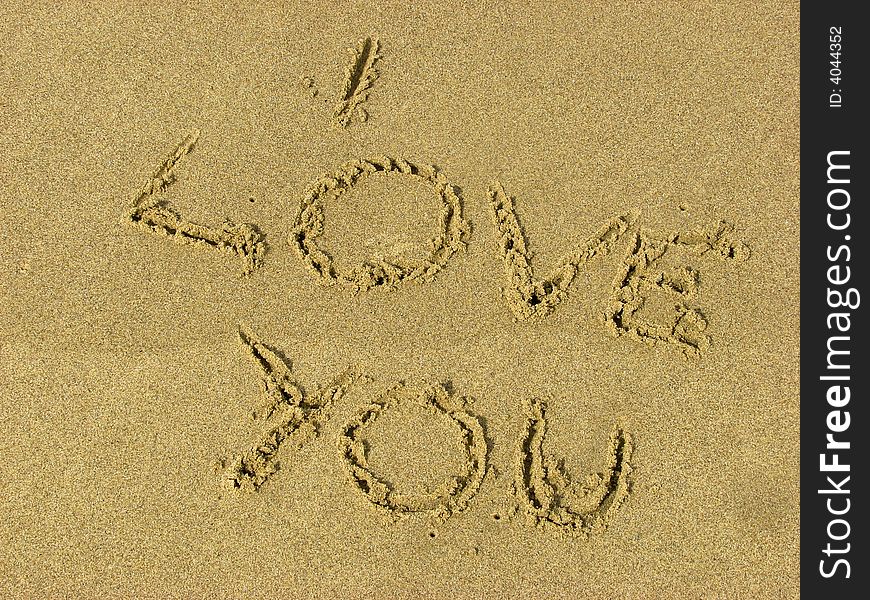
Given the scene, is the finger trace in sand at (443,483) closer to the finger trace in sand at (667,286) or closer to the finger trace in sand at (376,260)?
the finger trace in sand at (376,260)

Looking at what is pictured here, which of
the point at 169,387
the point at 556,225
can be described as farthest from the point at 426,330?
the point at 169,387

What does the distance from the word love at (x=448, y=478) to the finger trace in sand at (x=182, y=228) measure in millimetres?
288

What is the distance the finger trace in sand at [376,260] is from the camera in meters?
2.11

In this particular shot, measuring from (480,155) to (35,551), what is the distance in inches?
77.0

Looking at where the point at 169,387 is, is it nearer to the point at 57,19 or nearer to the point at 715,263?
the point at 57,19

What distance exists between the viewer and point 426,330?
209cm

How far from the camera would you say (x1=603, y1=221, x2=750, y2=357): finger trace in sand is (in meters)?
2.09

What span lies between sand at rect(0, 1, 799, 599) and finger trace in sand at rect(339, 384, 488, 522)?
0.04ft

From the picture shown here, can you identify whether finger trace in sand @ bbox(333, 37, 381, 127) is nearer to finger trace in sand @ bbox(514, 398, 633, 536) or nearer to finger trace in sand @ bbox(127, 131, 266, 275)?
finger trace in sand @ bbox(127, 131, 266, 275)

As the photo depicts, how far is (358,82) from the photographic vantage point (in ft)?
7.37
